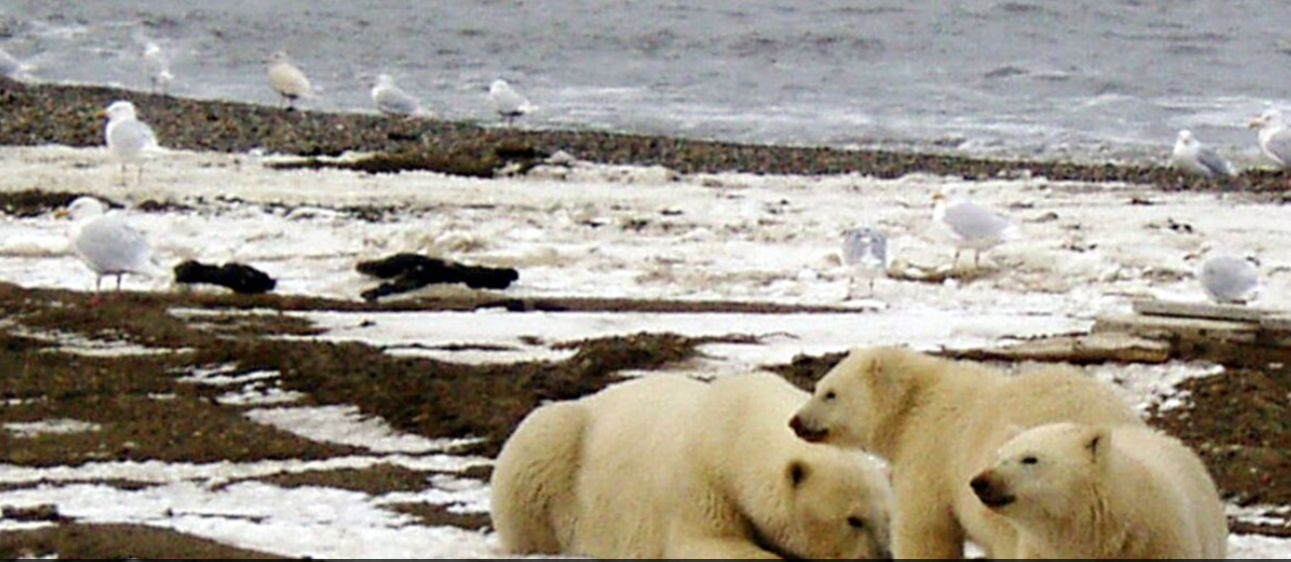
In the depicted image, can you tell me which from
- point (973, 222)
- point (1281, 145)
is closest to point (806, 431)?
point (973, 222)

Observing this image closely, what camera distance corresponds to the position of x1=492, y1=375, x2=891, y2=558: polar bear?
21.0 feet

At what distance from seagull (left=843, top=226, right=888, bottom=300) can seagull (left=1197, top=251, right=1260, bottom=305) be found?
217 centimetres

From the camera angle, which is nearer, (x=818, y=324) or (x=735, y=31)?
(x=818, y=324)

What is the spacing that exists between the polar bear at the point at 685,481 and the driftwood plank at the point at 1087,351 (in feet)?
14.9

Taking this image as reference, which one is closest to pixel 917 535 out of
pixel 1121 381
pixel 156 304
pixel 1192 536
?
pixel 1192 536

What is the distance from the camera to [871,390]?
706cm

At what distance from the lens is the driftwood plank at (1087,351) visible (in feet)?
38.8

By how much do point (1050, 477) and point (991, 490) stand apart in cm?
14

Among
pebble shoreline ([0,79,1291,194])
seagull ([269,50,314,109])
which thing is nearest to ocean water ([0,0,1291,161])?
seagull ([269,50,314,109])

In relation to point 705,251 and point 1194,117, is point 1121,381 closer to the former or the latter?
point 705,251

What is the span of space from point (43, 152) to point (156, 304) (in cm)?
1023

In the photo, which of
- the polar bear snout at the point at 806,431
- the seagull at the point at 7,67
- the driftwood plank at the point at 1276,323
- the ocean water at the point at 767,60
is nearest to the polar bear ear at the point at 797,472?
the polar bear snout at the point at 806,431

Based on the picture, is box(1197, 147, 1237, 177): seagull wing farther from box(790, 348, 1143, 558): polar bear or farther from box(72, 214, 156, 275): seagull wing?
box(790, 348, 1143, 558): polar bear

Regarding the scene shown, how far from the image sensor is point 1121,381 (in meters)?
11.5
